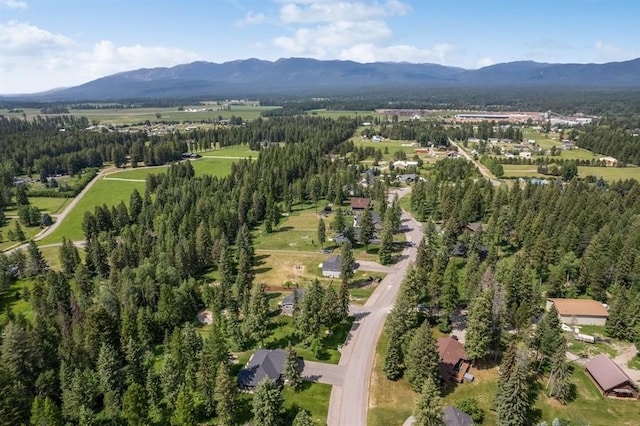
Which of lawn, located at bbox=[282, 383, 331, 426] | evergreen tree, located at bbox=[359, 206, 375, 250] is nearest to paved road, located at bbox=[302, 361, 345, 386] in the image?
lawn, located at bbox=[282, 383, 331, 426]

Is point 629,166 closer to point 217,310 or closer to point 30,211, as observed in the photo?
point 217,310

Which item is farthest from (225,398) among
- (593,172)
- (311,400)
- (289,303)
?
(593,172)

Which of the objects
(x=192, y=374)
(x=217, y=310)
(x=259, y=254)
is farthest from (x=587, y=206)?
(x=192, y=374)

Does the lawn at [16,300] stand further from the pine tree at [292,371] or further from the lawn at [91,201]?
the pine tree at [292,371]

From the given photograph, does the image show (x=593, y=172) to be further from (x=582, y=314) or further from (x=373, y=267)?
(x=373, y=267)

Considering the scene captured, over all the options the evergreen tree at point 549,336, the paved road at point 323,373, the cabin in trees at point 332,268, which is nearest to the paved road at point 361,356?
the paved road at point 323,373

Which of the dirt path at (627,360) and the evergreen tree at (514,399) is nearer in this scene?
the evergreen tree at (514,399)
